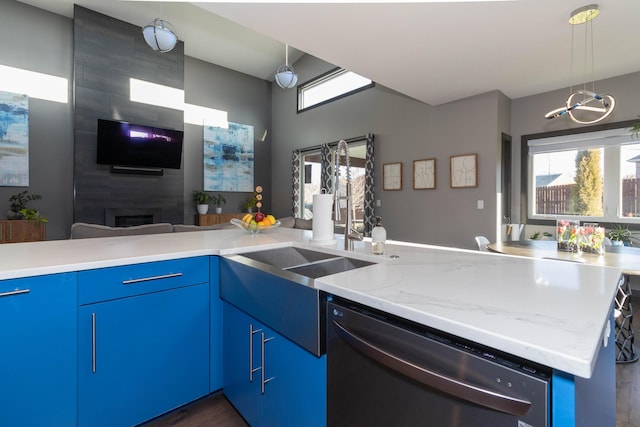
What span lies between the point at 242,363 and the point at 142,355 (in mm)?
452

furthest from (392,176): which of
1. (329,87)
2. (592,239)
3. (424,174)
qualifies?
(592,239)

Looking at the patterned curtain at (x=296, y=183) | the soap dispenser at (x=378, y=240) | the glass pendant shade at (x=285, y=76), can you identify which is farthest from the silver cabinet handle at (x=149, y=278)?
the patterned curtain at (x=296, y=183)

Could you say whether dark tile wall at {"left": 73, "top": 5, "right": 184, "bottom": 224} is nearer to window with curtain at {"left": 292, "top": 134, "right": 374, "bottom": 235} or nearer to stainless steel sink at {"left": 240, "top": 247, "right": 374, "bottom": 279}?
window with curtain at {"left": 292, "top": 134, "right": 374, "bottom": 235}

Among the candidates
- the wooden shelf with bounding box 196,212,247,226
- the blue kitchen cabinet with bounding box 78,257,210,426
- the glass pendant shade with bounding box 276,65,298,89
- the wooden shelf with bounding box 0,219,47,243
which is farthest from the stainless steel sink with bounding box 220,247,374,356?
the wooden shelf with bounding box 196,212,247,226

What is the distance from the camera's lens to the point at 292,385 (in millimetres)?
1167

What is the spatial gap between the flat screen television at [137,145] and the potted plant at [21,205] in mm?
1025

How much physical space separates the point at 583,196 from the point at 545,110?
125 cm

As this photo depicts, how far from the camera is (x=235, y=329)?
60.6 inches

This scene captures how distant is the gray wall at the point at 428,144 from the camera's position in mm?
4145

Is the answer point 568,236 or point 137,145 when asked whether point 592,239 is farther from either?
point 137,145

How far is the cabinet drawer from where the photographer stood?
1.28 metres

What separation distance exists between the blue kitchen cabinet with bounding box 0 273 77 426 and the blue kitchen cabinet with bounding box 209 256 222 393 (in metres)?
0.57

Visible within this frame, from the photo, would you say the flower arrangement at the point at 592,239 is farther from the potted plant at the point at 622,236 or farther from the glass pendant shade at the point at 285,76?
the glass pendant shade at the point at 285,76

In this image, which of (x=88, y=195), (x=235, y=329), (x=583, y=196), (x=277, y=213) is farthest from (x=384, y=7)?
(x=277, y=213)
